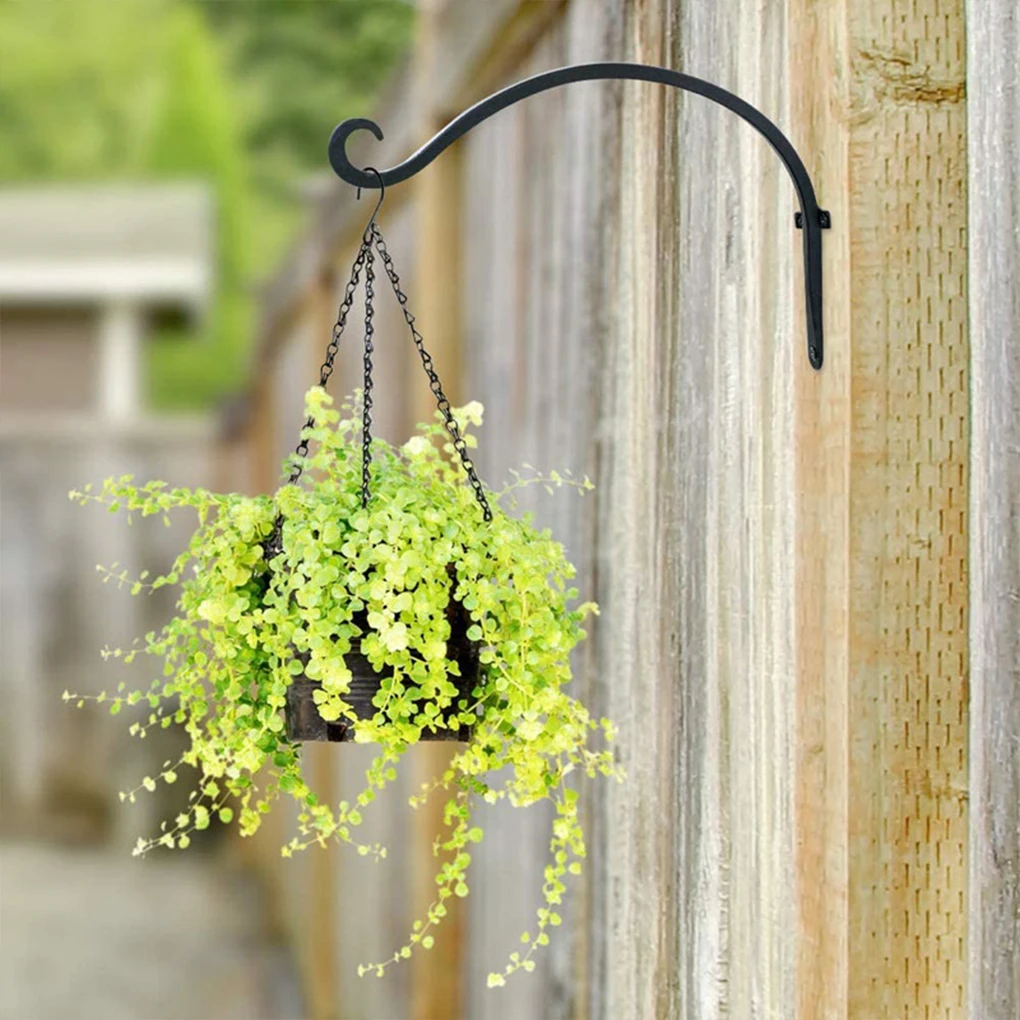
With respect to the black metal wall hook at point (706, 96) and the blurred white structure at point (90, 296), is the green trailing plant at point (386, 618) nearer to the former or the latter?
the black metal wall hook at point (706, 96)

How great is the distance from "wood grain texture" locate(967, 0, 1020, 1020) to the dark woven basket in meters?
0.48

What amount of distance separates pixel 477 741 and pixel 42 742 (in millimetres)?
5604

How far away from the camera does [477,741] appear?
1.53 meters

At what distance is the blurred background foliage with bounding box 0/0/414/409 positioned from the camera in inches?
605

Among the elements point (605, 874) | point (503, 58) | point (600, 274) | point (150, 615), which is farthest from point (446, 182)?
point (150, 615)

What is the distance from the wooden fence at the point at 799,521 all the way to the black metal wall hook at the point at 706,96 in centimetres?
2

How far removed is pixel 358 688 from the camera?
148 cm

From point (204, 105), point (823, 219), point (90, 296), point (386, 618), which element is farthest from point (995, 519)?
point (204, 105)

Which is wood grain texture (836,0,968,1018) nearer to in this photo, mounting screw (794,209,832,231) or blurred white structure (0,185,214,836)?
mounting screw (794,209,832,231)

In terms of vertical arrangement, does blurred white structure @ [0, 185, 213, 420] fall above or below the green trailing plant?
above

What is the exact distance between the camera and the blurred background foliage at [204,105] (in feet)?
50.4

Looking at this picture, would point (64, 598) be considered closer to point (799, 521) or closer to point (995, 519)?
point (799, 521)

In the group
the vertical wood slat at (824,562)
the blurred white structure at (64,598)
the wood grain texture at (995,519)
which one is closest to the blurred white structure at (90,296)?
the blurred white structure at (64,598)

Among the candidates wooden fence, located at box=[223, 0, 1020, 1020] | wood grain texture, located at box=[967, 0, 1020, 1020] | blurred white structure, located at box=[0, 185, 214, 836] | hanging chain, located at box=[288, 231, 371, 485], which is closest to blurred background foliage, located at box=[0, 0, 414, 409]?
blurred white structure, located at box=[0, 185, 214, 836]
